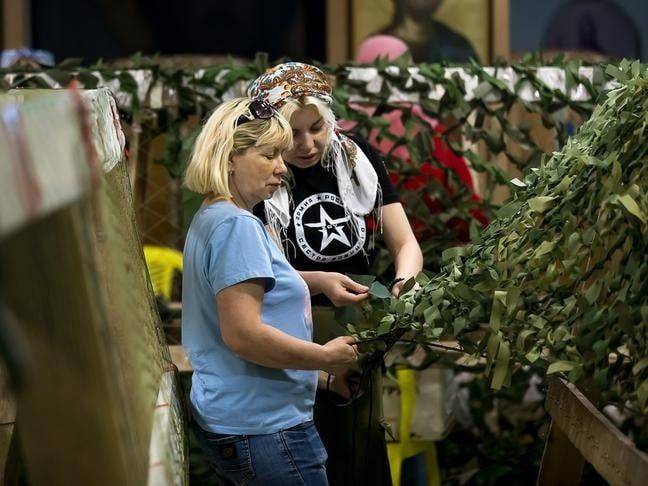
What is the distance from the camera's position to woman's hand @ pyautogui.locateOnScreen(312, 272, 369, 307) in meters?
2.38

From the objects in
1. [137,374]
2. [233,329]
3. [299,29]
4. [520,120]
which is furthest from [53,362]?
[299,29]

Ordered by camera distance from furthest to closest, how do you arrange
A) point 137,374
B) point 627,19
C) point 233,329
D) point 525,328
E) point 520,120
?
point 627,19
point 520,120
point 233,329
point 525,328
point 137,374

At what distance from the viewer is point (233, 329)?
6.74ft

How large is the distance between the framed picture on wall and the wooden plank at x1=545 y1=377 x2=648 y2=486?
13.5 ft

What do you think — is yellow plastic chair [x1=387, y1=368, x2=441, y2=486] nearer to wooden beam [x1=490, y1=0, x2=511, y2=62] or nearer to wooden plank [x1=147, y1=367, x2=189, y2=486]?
wooden plank [x1=147, y1=367, x2=189, y2=486]

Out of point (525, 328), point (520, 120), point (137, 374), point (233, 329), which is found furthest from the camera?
point (520, 120)

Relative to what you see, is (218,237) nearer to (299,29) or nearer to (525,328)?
(525,328)

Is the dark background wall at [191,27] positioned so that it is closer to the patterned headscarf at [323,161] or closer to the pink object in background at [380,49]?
the pink object in background at [380,49]

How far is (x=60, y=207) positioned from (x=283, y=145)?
1054mm

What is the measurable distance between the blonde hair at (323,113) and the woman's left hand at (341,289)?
296 millimetres

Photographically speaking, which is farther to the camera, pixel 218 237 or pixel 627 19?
pixel 627 19

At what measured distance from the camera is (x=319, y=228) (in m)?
2.58

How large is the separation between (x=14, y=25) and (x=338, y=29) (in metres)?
1.63

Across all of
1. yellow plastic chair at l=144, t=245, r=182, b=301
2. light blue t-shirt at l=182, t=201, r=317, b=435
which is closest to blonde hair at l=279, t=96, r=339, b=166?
light blue t-shirt at l=182, t=201, r=317, b=435
